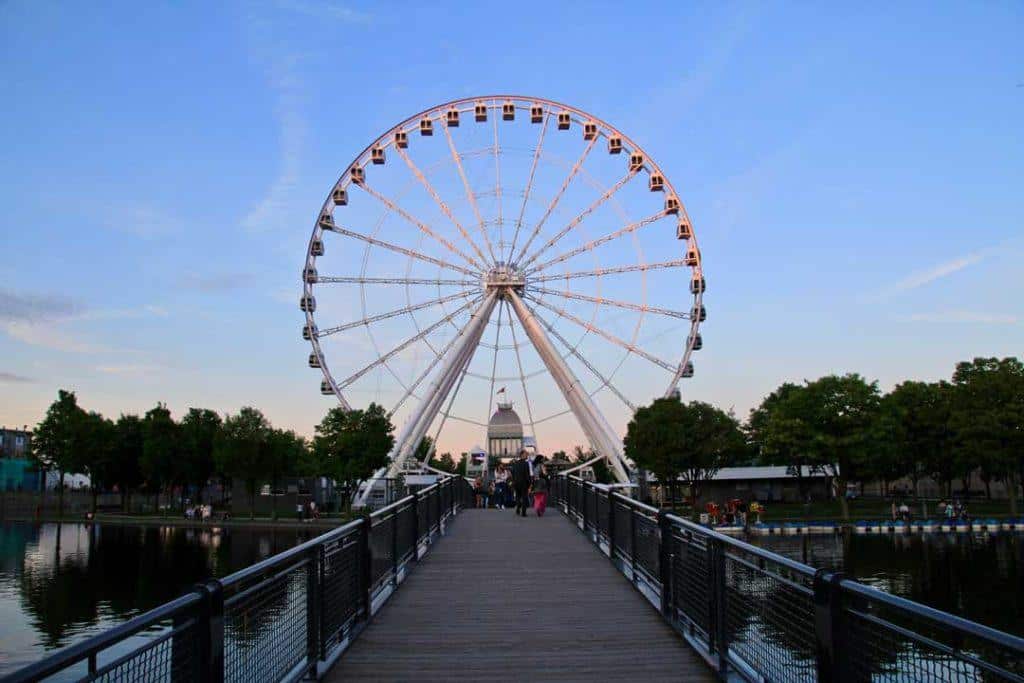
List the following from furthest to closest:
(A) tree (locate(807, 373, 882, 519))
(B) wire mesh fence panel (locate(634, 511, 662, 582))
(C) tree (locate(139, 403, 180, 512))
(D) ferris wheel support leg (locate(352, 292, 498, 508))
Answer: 1. (C) tree (locate(139, 403, 180, 512))
2. (A) tree (locate(807, 373, 882, 519))
3. (D) ferris wheel support leg (locate(352, 292, 498, 508))
4. (B) wire mesh fence panel (locate(634, 511, 662, 582))

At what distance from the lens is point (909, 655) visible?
5645 mm

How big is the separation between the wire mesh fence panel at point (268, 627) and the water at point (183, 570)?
221 inches

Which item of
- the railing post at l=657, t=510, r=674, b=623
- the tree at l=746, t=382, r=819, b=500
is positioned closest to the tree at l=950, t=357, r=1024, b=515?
the tree at l=746, t=382, r=819, b=500

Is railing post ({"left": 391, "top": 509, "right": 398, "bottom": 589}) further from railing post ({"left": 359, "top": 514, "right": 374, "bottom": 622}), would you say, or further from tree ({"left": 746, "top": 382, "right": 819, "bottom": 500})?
tree ({"left": 746, "top": 382, "right": 819, "bottom": 500})

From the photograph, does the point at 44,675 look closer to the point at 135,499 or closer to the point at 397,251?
the point at 397,251

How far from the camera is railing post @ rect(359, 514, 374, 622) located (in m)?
9.24

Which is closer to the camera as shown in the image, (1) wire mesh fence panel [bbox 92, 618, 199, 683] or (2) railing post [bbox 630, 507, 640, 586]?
(1) wire mesh fence panel [bbox 92, 618, 199, 683]

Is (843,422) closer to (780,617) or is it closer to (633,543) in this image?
(633,543)

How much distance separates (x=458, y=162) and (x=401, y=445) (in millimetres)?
13097

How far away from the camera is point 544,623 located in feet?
30.1

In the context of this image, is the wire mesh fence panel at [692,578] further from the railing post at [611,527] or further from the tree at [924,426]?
the tree at [924,426]

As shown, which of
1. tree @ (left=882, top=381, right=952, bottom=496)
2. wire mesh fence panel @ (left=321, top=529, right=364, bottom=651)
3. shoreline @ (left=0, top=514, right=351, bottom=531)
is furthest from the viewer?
tree @ (left=882, top=381, right=952, bottom=496)

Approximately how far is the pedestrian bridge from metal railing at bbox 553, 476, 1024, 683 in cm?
2

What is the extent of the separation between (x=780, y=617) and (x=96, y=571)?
35.6 metres
